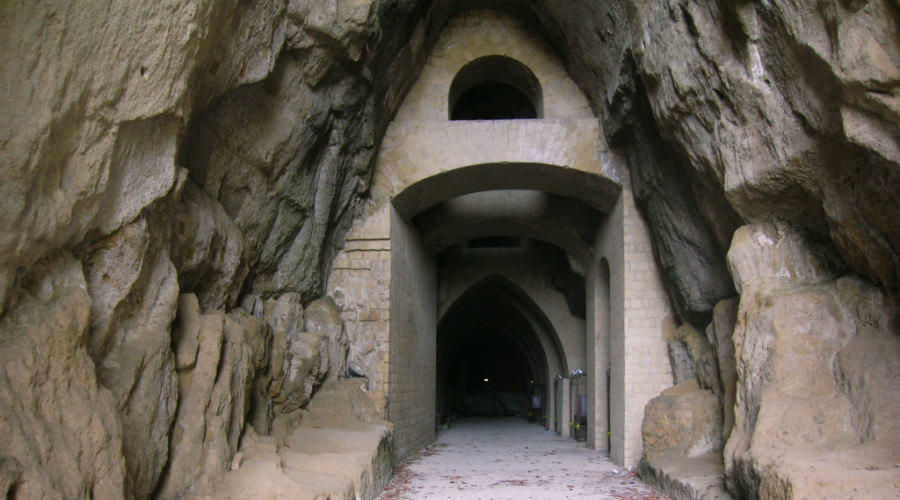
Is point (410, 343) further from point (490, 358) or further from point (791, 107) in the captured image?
point (490, 358)

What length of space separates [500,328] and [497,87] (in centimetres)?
1190

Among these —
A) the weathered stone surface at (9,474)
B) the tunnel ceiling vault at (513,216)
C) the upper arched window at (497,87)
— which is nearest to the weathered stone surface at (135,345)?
the weathered stone surface at (9,474)

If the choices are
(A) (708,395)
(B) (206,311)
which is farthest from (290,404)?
(A) (708,395)

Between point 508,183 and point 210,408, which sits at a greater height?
point 508,183

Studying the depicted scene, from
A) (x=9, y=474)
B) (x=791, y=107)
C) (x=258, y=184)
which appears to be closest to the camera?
(x=9, y=474)

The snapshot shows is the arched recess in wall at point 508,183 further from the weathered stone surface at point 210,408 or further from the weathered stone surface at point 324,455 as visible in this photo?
the weathered stone surface at point 210,408

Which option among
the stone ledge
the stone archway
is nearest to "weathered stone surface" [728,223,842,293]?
the stone ledge

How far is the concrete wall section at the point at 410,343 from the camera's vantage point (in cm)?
1152

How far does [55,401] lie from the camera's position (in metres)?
4.01

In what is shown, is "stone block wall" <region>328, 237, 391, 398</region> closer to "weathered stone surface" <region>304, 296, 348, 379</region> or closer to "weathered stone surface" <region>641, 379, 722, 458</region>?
"weathered stone surface" <region>304, 296, 348, 379</region>

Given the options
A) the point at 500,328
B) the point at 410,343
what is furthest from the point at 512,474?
the point at 500,328

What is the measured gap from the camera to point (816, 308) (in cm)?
662

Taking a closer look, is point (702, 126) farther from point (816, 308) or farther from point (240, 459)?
point (240, 459)

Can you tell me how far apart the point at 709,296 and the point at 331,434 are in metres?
5.14
